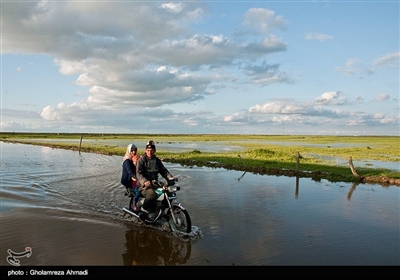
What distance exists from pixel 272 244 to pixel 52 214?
6.83 m

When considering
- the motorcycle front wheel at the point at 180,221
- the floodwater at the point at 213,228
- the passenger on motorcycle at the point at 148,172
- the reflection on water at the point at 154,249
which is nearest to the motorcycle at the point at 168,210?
the motorcycle front wheel at the point at 180,221

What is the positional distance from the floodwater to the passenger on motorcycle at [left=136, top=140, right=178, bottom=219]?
880mm

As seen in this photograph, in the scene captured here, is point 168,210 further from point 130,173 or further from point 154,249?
point 130,173

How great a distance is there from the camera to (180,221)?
8.06m

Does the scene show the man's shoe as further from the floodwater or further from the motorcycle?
the floodwater

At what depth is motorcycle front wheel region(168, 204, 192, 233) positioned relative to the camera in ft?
25.8

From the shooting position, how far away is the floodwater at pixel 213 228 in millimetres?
6641

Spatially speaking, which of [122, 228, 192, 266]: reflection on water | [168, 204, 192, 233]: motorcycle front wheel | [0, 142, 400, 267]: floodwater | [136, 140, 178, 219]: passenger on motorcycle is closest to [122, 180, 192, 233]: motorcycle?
[168, 204, 192, 233]: motorcycle front wheel

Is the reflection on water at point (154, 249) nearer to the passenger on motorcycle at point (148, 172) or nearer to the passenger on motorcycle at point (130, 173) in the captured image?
the passenger on motorcycle at point (148, 172)

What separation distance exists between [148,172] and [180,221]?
1.64m

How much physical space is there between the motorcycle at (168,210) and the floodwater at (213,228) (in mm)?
274

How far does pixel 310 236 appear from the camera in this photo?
326 inches
